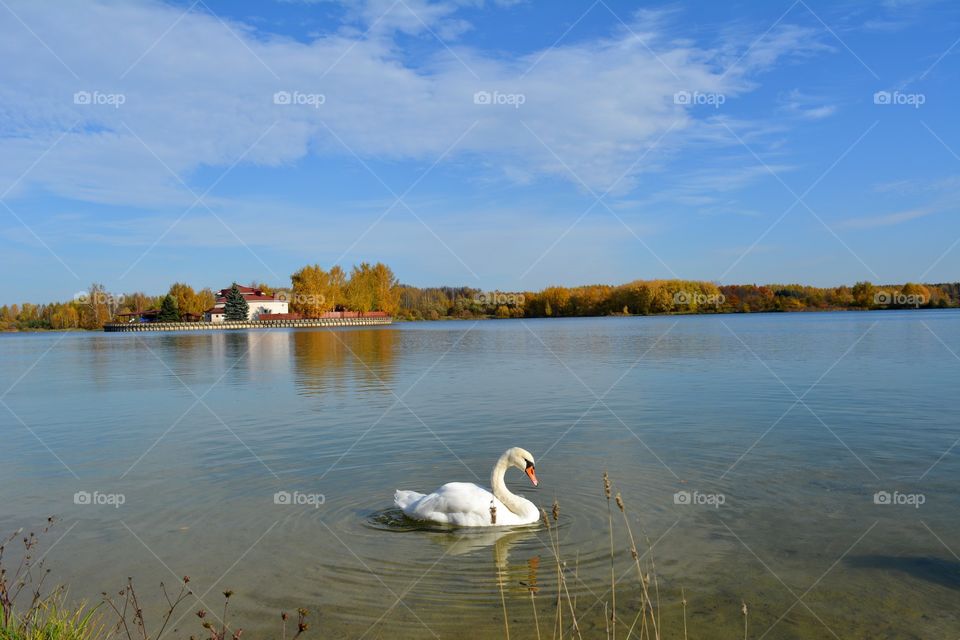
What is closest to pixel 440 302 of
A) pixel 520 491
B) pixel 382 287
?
pixel 382 287

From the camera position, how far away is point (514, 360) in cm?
3416

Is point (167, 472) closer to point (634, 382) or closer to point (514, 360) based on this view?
point (634, 382)

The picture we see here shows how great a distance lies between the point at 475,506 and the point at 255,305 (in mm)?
133078

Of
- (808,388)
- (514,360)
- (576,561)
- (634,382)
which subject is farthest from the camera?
(514,360)

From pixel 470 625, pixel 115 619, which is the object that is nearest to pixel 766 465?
pixel 470 625

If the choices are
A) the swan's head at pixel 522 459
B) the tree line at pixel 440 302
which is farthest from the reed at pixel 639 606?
the tree line at pixel 440 302

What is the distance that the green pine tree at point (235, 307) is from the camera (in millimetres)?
122250

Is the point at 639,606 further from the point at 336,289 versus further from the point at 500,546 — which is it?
the point at 336,289

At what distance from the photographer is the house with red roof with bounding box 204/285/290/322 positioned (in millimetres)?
130250

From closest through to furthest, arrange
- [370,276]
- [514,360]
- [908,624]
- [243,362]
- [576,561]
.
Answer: [908,624], [576,561], [514,360], [243,362], [370,276]

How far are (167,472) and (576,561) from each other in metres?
8.07

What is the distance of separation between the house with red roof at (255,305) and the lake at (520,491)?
4431 inches

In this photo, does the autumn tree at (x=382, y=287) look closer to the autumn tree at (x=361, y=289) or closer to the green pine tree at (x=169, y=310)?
the autumn tree at (x=361, y=289)

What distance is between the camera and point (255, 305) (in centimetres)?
13462
